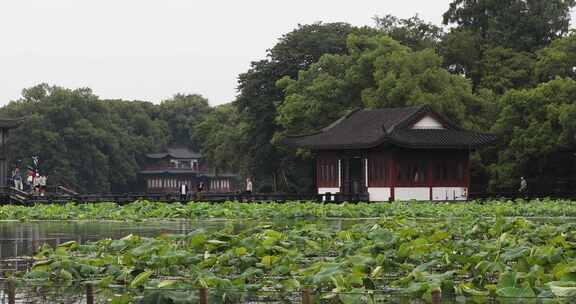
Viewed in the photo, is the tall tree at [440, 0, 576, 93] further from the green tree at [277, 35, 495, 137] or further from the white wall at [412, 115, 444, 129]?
the white wall at [412, 115, 444, 129]

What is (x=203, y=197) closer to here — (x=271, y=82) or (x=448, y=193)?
(x=448, y=193)

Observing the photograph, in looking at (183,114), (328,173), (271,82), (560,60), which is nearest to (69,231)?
(328,173)

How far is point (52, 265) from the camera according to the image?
43.5ft

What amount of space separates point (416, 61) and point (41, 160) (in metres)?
42.6

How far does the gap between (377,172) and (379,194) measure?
4.20 ft

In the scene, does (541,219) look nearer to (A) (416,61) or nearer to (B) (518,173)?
(B) (518,173)

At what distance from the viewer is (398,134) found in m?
54.7

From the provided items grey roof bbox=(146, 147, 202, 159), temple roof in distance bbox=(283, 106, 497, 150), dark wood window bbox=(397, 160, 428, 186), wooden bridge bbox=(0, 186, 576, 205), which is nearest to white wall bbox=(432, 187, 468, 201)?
dark wood window bbox=(397, 160, 428, 186)

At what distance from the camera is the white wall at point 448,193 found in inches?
2185

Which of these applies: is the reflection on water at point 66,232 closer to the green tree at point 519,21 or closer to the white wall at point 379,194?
the white wall at point 379,194

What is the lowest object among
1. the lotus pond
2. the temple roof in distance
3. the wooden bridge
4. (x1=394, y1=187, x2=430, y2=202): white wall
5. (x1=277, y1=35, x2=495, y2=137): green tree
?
the lotus pond

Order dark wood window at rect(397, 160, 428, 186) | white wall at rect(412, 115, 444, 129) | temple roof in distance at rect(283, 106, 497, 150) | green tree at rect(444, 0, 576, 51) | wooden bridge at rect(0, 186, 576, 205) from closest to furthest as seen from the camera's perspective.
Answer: wooden bridge at rect(0, 186, 576, 205)
temple roof in distance at rect(283, 106, 497, 150)
dark wood window at rect(397, 160, 428, 186)
white wall at rect(412, 115, 444, 129)
green tree at rect(444, 0, 576, 51)

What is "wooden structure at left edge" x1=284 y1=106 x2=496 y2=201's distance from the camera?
54719 mm

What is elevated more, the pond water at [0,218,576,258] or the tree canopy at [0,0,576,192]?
the tree canopy at [0,0,576,192]
